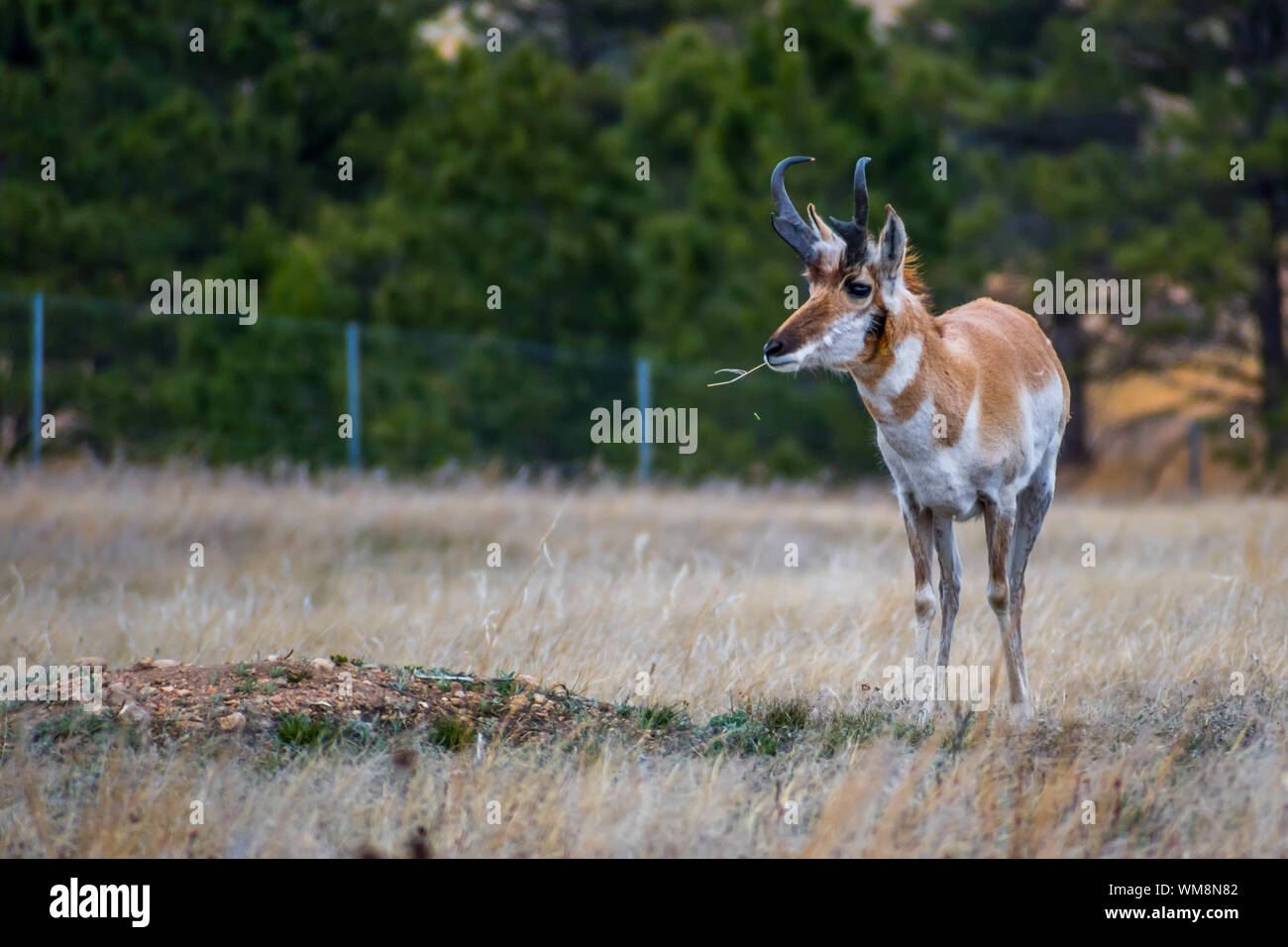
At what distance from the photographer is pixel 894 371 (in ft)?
21.5

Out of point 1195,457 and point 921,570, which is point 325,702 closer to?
point 921,570

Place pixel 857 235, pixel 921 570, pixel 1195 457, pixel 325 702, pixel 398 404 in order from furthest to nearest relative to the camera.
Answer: pixel 1195 457 < pixel 398 404 < pixel 921 570 < pixel 857 235 < pixel 325 702

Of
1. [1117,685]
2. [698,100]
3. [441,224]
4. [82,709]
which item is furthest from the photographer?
[698,100]

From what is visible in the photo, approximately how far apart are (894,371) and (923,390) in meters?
0.16

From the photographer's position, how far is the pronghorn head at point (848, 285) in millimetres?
6324

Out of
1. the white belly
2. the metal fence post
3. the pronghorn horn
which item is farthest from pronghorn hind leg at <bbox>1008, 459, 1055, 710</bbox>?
the metal fence post

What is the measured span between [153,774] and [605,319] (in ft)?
66.7

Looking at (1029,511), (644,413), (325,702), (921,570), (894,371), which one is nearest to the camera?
(325,702)

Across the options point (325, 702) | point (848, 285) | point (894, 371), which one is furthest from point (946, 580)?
point (325, 702)

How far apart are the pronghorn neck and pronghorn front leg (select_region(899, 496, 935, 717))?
1.84 feet
